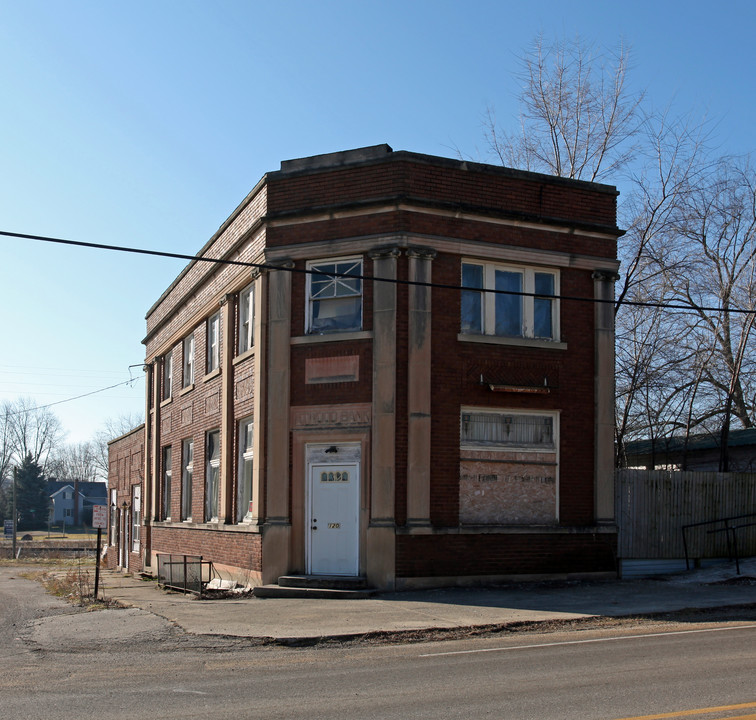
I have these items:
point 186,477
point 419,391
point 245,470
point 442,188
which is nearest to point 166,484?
point 186,477

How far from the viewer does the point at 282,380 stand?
17.4 m

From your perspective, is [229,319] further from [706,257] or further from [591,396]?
[706,257]

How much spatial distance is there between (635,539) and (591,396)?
311 cm

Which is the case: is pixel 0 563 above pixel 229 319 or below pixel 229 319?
below

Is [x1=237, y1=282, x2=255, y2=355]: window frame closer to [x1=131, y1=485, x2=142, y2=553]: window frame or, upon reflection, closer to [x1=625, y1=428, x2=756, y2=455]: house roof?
[x1=625, y1=428, x2=756, y2=455]: house roof

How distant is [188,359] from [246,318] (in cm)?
648

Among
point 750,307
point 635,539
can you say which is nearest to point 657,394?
point 750,307

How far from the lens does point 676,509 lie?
19.1 m

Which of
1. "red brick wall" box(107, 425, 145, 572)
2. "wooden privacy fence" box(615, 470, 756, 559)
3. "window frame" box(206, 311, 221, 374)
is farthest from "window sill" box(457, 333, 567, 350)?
"red brick wall" box(107, 425, 145, 572)

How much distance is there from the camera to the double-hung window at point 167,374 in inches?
1101

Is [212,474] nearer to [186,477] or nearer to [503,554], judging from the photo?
[186,477]

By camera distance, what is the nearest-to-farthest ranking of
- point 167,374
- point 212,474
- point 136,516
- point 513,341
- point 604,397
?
1. point 513,341
2. point 604,397
3. point 212,474
4. point 167,374
5. point 136,516

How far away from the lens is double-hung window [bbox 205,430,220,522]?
855 inches

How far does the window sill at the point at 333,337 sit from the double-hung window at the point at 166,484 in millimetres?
10873
